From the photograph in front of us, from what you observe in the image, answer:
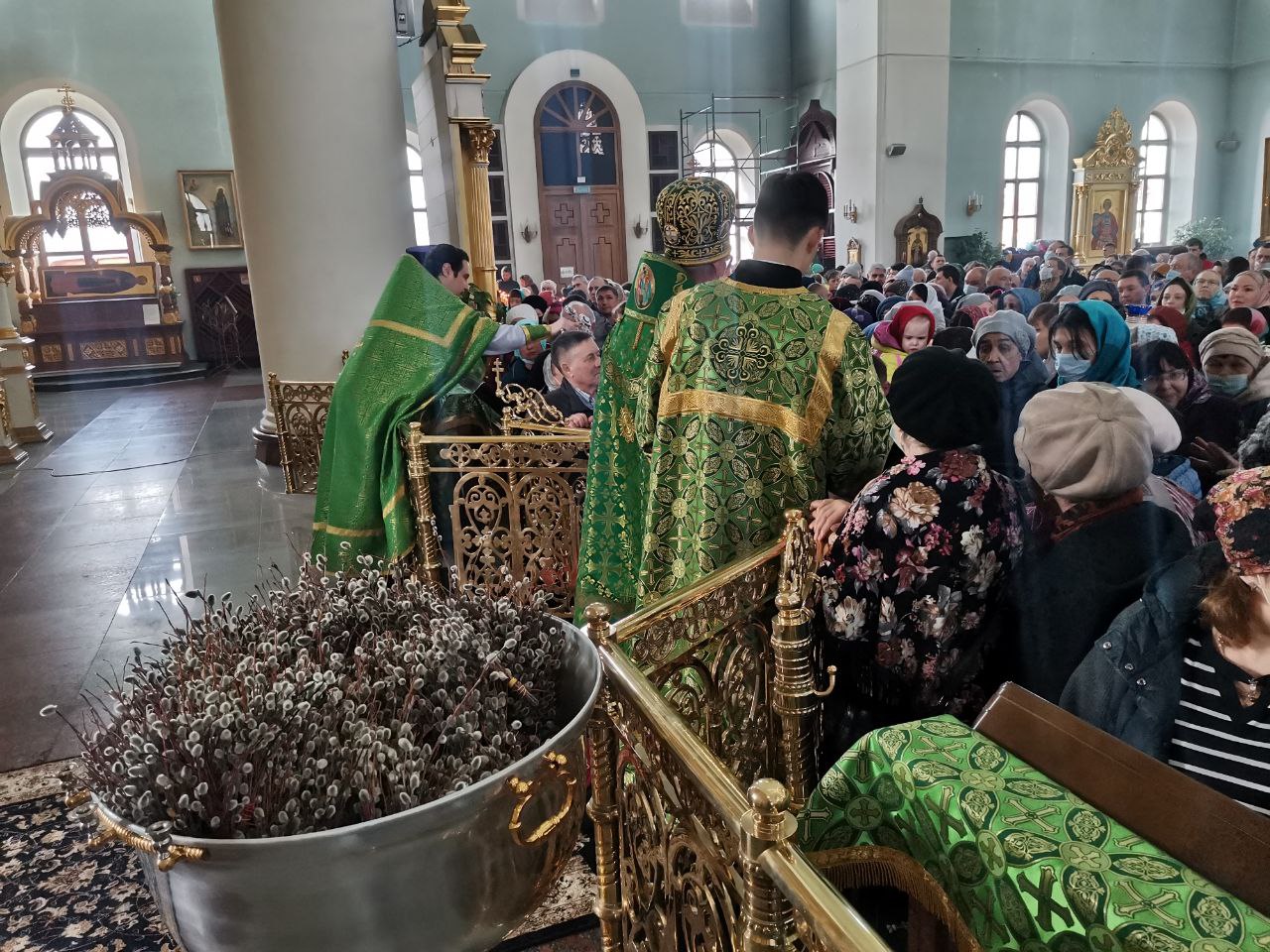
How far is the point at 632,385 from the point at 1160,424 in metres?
1.29

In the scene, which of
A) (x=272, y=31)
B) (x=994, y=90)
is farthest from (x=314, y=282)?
(x=994, y=90)

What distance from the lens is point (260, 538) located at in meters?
A: 4.84

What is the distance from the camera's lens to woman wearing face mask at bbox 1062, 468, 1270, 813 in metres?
1.15

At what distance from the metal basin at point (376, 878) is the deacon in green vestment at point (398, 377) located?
2.53m

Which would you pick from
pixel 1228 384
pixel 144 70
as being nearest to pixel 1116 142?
pixel 1228 384

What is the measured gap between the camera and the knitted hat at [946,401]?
1602 millimetres

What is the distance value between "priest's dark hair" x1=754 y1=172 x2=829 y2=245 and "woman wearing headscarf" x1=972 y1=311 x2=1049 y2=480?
1.69 feet

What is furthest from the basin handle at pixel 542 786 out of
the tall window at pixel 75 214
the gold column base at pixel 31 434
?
the tall window at pixel 75 214

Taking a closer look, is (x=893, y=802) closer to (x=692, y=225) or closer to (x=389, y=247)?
(x=692, y=225)

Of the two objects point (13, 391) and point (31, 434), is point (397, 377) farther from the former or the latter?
point (31, 434)

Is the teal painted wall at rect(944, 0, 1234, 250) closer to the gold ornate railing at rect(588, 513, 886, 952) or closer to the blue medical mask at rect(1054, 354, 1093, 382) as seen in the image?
the blue medical mask at rect(1054, 354, 1093, 382)

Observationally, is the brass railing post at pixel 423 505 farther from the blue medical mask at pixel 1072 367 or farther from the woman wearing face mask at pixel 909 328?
the blue medical mask at pixel 1072 367

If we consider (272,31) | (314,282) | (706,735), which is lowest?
(706,735)

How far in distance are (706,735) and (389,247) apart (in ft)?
14.3
